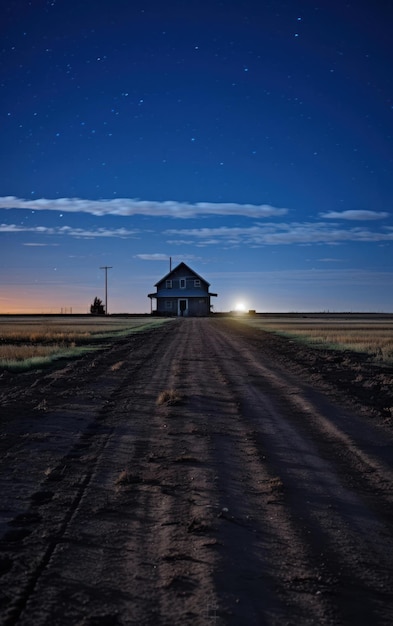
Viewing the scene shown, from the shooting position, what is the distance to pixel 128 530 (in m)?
4.78

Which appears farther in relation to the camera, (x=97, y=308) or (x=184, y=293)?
(x=97, y=308)

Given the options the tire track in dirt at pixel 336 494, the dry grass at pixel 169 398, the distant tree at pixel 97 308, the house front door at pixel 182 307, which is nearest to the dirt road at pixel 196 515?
the tire track in dirt at pixel 336 494

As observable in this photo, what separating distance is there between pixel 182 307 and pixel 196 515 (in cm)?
8596

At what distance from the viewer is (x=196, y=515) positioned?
5.12 metres

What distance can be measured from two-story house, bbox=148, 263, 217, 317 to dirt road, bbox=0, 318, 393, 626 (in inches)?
3141

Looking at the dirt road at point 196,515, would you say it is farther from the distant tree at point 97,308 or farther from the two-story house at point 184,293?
the distant tree at point 97,308

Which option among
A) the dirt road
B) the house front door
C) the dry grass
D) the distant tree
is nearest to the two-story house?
the house front door

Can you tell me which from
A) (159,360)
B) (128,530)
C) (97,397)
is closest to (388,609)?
(128,530)

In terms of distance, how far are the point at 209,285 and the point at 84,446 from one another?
277 feet

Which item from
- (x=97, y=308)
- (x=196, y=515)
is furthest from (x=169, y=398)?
(x=97, y=308)

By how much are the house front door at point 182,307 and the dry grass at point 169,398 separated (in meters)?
79.0

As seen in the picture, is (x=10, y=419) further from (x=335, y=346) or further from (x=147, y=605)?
(x=335, y=346)

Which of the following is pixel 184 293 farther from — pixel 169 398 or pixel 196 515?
pixel 196 515

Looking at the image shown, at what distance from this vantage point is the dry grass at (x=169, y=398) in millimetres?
10969
